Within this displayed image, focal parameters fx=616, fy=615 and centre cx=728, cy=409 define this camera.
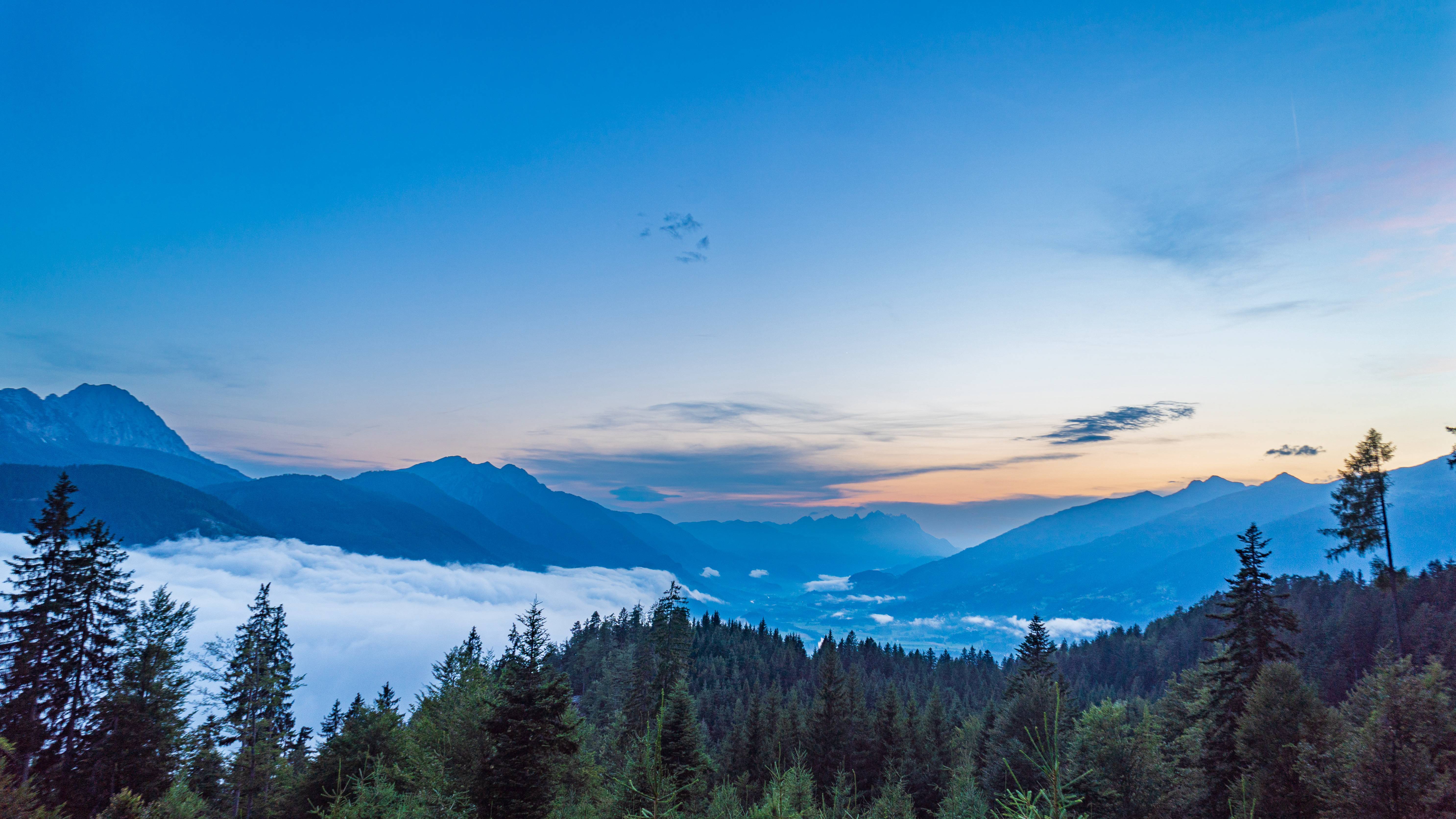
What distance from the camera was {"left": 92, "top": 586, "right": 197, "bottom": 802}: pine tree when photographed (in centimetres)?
2848

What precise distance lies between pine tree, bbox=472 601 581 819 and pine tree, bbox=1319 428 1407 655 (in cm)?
4333

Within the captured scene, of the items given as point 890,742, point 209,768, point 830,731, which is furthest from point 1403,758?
point 209,768

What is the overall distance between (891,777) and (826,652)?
17.8 m

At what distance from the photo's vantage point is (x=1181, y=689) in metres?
42.4

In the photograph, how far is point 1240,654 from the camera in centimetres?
2814

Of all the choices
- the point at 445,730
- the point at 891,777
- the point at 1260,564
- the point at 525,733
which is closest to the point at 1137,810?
the point at 1260,564

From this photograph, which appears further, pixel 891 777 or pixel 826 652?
pixel 826 652

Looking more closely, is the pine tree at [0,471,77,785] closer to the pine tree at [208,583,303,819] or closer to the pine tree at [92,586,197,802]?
the pine tree at [92,586,197,802]

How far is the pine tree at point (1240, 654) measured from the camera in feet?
90.7

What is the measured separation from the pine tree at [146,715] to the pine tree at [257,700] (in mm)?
2225

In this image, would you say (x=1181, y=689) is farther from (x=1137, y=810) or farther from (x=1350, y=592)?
(x=1350, y=592)

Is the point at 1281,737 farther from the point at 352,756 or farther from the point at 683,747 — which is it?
the point at 352,756

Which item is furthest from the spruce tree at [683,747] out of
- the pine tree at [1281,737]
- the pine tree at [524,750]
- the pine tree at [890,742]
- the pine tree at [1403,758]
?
the pine tree at [1403,758]

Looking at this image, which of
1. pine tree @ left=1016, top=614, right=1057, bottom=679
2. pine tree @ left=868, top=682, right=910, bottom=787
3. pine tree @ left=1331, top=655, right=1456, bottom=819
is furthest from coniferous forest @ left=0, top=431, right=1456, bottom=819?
pine tree @ left=1016, top=614, right=1057, bottom=679
